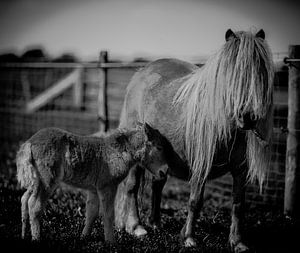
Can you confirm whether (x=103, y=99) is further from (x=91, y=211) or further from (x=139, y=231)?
(x=91, y=211)

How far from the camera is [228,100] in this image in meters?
3.67

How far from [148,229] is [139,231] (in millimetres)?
263

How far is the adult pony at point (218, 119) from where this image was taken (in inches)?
143

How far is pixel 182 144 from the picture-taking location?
4301mm

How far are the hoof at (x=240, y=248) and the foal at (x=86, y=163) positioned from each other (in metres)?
1.08

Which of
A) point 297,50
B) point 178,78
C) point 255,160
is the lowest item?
point 255,160

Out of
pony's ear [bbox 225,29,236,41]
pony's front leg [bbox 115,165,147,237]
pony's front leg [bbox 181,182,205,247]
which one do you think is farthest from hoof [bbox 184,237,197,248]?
pony's ear [bbox 225,29,236,41]

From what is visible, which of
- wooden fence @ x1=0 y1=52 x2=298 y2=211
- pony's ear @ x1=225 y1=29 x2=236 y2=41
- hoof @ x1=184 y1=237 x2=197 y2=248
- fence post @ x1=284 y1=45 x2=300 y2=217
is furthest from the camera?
wooden fence @ x1=0 y1=52 x2=298 y2=211

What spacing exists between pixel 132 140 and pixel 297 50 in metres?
2.82

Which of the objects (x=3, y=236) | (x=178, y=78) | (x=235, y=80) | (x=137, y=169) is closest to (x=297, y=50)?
(x=178, y=78)

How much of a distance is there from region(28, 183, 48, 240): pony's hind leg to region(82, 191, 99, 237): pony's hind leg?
0.61 meters

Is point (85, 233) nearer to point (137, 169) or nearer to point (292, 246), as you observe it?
point (137, 169)

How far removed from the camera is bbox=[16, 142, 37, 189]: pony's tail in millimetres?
3568

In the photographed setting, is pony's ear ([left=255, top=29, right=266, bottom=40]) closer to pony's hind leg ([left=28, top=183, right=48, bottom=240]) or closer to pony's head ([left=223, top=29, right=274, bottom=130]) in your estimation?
pony's head ([left=223, top=29, right=274, bottom=130])
